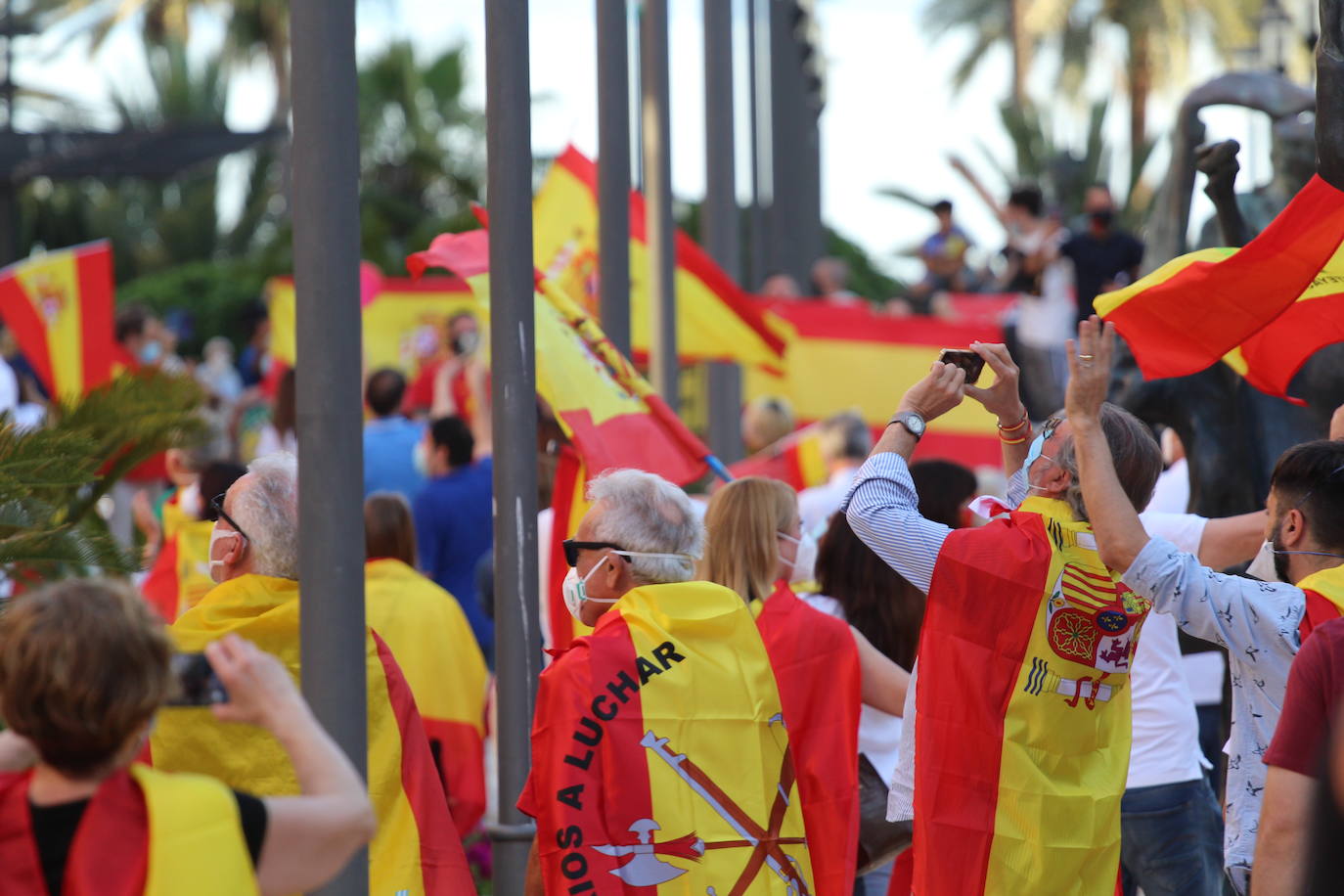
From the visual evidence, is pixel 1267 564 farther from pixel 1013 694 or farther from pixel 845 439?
pixel 845 439

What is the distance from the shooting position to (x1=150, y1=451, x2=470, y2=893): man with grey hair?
4242 millimetres

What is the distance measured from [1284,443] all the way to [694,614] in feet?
9.84

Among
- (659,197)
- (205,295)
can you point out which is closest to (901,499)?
(659,197)

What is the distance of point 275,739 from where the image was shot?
13.8 ft

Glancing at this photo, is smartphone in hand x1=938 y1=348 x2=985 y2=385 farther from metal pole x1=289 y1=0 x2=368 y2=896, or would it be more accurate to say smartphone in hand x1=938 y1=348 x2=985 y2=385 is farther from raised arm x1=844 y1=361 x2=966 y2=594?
metal pole x1=289 y1=0 x2=368 y2=896

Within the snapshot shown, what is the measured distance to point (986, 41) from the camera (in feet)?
137

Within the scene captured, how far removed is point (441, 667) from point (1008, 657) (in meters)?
2.90

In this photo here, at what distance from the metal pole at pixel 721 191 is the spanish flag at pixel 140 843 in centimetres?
912

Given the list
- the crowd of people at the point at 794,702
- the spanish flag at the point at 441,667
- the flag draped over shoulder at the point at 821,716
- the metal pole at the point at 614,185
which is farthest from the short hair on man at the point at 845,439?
the flag draped over shoulder at the point at 821,716

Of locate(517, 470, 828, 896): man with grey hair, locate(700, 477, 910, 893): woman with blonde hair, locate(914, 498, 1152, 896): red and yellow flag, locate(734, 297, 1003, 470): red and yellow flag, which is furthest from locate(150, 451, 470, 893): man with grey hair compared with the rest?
locate(734, 297, 1003, 470): red and yellow flag

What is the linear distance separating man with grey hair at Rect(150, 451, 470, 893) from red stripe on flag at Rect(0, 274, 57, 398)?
260 inches

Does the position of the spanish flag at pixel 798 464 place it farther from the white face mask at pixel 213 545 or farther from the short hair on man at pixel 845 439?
the white face mask at pixel 213 545

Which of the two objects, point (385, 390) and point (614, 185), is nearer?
point (614, 185)

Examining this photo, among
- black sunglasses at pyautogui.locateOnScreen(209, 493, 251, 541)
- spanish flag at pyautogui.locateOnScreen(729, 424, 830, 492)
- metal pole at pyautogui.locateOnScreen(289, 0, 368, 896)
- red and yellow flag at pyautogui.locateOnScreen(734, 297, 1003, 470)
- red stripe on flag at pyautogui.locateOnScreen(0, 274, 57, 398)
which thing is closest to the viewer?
metal pole at pyautogui.locateOnScreen(289, 0, 368, 896)
